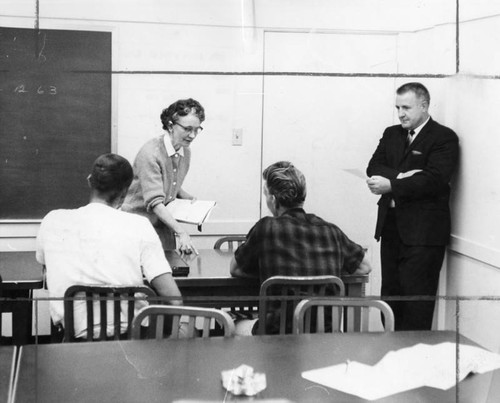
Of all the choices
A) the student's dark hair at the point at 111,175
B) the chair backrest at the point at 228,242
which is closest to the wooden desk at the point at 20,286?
the student's dark hair at the point at 111,175

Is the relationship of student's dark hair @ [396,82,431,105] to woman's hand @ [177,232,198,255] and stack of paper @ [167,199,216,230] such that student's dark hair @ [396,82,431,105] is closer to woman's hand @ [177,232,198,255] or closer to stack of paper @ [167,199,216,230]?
stack of paper @ [167,199,216,230]

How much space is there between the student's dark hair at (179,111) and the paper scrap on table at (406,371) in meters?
0.84

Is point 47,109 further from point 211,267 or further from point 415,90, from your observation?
point 415,90

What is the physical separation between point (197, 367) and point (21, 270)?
0.61m

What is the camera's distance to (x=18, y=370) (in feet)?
6.42

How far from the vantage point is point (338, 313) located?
2342 millimetres

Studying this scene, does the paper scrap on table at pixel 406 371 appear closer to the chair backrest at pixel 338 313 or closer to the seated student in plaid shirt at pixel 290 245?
the chair backrest at pixel 338 313

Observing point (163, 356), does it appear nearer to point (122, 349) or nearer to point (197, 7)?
point (122, 349)

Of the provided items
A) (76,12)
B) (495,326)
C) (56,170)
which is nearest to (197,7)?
(76,12)

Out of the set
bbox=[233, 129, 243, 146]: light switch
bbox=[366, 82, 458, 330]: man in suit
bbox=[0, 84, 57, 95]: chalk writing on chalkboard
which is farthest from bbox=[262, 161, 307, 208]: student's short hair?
bbox=[0, 84, 57, 95]: chalk writing on chalkboard

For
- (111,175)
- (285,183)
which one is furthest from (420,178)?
(111,175)

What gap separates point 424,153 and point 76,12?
3.78 ft

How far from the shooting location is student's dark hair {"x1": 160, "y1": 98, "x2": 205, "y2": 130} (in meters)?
2.13

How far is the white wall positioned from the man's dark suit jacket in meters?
0.04
